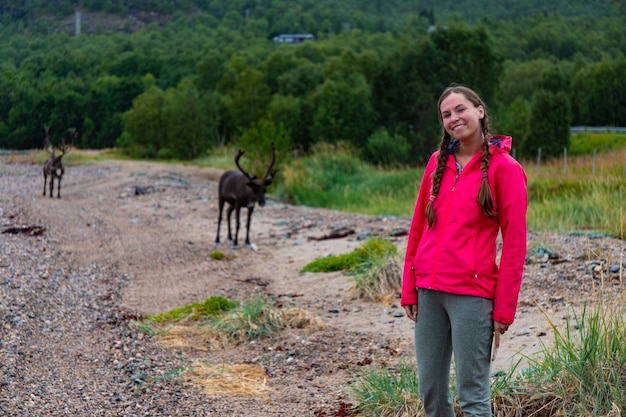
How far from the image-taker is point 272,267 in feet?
41.0

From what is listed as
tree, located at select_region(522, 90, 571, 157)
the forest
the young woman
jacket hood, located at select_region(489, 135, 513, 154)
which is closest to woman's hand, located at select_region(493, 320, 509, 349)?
the young woman

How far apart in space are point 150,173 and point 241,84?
18.1 metres

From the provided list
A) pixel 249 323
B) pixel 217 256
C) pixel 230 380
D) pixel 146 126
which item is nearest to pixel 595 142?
pixel 146 126

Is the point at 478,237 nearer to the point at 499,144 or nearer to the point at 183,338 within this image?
the point at 499,144

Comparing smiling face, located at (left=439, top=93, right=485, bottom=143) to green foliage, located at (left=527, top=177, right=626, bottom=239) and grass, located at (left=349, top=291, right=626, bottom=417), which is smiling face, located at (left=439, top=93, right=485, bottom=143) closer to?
grass, located at (left=349, top=291, right=626, bottom=417)

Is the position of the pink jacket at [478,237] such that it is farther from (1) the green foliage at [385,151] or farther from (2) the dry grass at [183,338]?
(1) the green foliage at [385,151]

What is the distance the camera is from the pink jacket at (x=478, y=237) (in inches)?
150

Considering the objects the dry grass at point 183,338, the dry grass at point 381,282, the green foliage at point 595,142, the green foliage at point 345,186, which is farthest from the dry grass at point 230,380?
the green foliage at point 595,142

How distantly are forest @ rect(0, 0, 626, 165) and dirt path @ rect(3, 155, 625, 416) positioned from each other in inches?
256

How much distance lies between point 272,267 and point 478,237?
873cm

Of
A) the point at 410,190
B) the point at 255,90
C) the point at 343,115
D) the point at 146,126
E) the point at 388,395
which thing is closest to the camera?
the point at 388,395

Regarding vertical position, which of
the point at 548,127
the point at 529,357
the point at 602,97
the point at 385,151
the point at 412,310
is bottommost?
the point at 529,357

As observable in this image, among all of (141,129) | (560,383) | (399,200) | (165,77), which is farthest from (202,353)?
(165,77)

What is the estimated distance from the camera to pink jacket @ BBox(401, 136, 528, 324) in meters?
3.80
